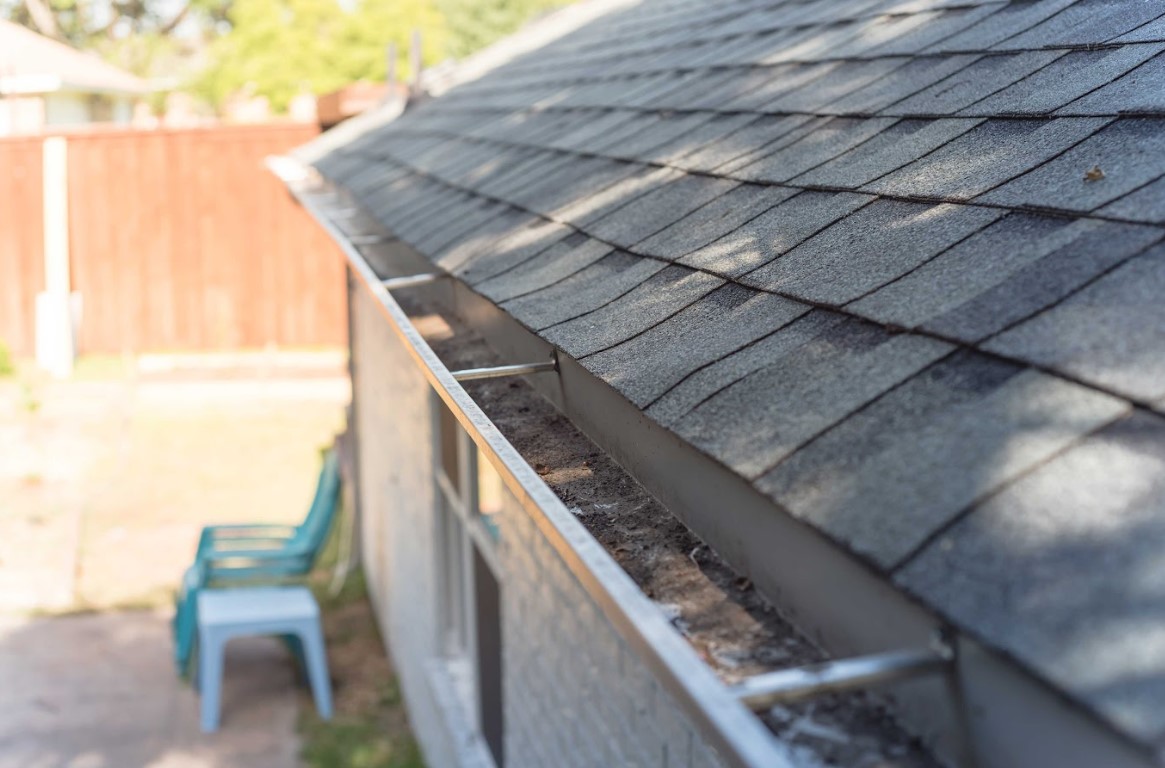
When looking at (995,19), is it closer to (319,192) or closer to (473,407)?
(473,407)

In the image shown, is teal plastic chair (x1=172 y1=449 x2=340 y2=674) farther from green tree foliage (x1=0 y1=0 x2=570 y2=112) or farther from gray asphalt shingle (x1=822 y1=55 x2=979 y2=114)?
green tree foliage (x1=0 y1=0 x2=570 y2=112)

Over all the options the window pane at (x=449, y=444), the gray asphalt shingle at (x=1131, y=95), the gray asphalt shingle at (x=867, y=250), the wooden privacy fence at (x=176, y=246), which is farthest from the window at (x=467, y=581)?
the wooden privacy fence at (x=176, y=246)

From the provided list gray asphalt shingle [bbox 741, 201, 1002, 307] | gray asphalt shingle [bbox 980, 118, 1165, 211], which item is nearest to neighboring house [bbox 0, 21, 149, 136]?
gray asphalt shingle [bbox 741, 201, 1002, 307]

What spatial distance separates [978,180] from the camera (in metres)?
2.27

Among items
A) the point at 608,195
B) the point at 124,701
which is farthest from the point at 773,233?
the point at 124,701

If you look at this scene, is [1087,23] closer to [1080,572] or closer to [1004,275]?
[1004,275]

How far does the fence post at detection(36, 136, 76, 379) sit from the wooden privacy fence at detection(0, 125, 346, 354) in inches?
3.8

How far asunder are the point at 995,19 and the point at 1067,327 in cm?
212

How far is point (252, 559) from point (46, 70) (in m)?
19.3

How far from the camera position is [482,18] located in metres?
50.5

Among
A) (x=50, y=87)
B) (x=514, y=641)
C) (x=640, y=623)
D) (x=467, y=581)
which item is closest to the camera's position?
(x=640, y=623)

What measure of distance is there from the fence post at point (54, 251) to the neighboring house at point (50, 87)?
573 cm

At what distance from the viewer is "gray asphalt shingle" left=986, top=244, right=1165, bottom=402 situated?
4.74 ft

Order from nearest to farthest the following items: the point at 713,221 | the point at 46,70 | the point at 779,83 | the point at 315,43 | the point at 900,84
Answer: the point at 713,221
the point at 900,84
the point at 779,83
the point at 46,70
the point at 315,43
